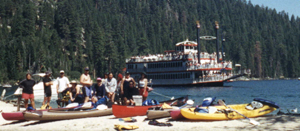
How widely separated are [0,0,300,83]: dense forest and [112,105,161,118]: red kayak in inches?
1878

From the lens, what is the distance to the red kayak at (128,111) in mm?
14469

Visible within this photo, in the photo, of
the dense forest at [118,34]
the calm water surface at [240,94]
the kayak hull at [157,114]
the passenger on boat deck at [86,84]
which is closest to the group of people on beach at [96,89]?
the passenger on boat deck at [86,84]

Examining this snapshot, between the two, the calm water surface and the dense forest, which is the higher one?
the dense forest

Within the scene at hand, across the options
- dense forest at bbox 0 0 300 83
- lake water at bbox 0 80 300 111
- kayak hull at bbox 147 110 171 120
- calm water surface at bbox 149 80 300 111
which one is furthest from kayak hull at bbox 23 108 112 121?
dense forest at bbox 0 0 300 83

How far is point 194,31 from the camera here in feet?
515

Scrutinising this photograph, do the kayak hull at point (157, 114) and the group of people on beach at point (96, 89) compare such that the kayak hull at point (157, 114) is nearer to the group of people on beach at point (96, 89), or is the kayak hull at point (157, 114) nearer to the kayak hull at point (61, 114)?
the group of people on beach at point (96, 89)

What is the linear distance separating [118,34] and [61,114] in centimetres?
10972

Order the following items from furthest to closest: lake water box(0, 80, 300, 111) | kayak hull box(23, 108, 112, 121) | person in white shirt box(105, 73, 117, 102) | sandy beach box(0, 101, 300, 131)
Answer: lake water box(0, 80, 300, 111) → person in white shirt box(105, 73, 117, 102) → kayak hull box(23, 108, 112, 121) → sandy beach box(0, 101, 300, 131)

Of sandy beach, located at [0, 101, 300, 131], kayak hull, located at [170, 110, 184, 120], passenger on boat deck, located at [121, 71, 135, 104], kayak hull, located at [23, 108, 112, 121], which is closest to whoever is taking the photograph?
sandy beach, located at [0, 101, 300, 131]

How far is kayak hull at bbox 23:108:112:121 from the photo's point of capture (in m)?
13.7

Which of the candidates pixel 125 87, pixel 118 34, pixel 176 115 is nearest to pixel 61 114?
pixel 125 87

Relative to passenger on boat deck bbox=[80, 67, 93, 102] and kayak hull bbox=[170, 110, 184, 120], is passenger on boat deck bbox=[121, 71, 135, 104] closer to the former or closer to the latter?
passenger on boat deck bbox=[80, 67, 93, 102]

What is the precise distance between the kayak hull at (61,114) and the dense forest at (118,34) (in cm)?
4729

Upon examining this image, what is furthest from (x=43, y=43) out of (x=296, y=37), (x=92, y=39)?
(x=296, y=37)
